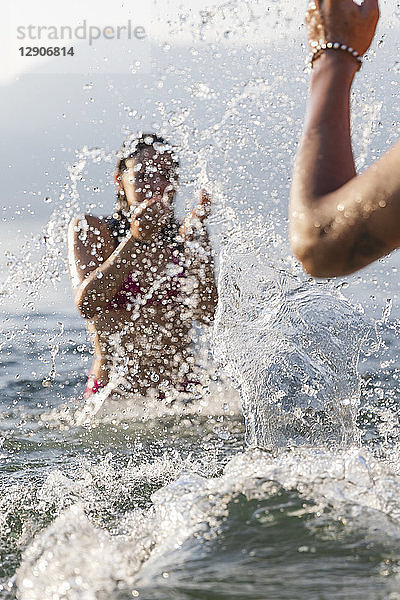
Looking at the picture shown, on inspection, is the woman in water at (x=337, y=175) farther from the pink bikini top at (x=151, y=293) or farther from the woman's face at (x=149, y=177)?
the pink bikini top at (x=151, y=293)

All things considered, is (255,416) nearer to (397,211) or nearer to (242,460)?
(242,460)

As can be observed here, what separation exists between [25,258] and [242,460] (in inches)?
106

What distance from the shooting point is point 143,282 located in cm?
411

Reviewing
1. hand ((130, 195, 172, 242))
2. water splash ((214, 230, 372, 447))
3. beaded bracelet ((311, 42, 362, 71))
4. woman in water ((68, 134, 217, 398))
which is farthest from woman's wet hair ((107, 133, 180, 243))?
beaded bracelet ((311, 42, 362, 71))

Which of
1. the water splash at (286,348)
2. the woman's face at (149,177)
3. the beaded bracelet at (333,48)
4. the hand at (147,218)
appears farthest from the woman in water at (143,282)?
the beaded bracelet at (333,48)

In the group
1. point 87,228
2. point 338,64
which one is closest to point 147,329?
point 87,228

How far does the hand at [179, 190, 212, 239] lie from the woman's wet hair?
85mm

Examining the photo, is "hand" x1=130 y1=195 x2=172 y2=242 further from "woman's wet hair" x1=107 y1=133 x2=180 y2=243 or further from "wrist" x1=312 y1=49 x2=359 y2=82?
"wrist" x1=312 y1=49 x2=359 y2=82

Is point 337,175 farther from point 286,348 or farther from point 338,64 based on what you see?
point 286,348

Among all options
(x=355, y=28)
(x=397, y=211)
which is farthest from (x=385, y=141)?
(x=397, y=211)

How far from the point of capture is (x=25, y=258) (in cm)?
435

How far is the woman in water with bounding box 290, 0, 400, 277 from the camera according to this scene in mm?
1018

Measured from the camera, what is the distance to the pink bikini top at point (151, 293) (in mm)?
4086

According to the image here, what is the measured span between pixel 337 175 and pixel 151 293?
10.1ft
